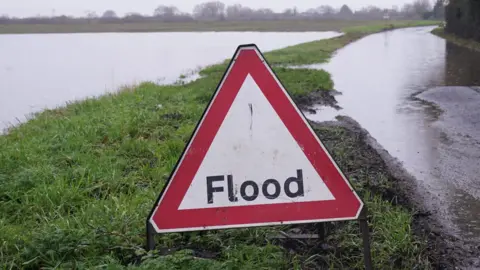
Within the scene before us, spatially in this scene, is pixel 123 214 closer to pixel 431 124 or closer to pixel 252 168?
pixel 252 168

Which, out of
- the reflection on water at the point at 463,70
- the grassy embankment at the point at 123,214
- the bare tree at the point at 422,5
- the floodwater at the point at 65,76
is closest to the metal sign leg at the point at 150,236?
the grassy embankment at the point at 123,214

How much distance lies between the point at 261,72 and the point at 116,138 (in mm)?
4583

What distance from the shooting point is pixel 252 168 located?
2.70 m

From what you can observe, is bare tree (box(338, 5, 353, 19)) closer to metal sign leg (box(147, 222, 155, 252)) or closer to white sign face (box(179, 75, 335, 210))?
white sign face (box(179, 75, 335, 210))

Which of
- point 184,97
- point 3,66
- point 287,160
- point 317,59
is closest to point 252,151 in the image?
point 287,160

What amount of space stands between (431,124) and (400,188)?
400cm

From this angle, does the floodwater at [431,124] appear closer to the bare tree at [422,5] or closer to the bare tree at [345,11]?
the bare tree at [422,5]

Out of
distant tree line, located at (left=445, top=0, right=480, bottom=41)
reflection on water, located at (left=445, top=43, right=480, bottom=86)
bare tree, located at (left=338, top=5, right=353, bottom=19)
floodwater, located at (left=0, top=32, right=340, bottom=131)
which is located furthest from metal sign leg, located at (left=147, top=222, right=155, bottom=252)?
bare tree, located at (left=338, top=5, right=353, bottom=19)

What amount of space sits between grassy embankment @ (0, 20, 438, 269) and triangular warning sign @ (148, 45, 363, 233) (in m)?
0.43

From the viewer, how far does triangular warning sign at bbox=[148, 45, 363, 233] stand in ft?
8.78

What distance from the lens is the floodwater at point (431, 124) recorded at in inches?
188

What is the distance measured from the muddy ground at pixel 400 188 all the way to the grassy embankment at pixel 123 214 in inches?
2.0

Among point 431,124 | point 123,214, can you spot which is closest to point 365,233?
point 123,214

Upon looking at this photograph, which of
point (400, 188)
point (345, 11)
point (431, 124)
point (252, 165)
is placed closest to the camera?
point (252, 165)
